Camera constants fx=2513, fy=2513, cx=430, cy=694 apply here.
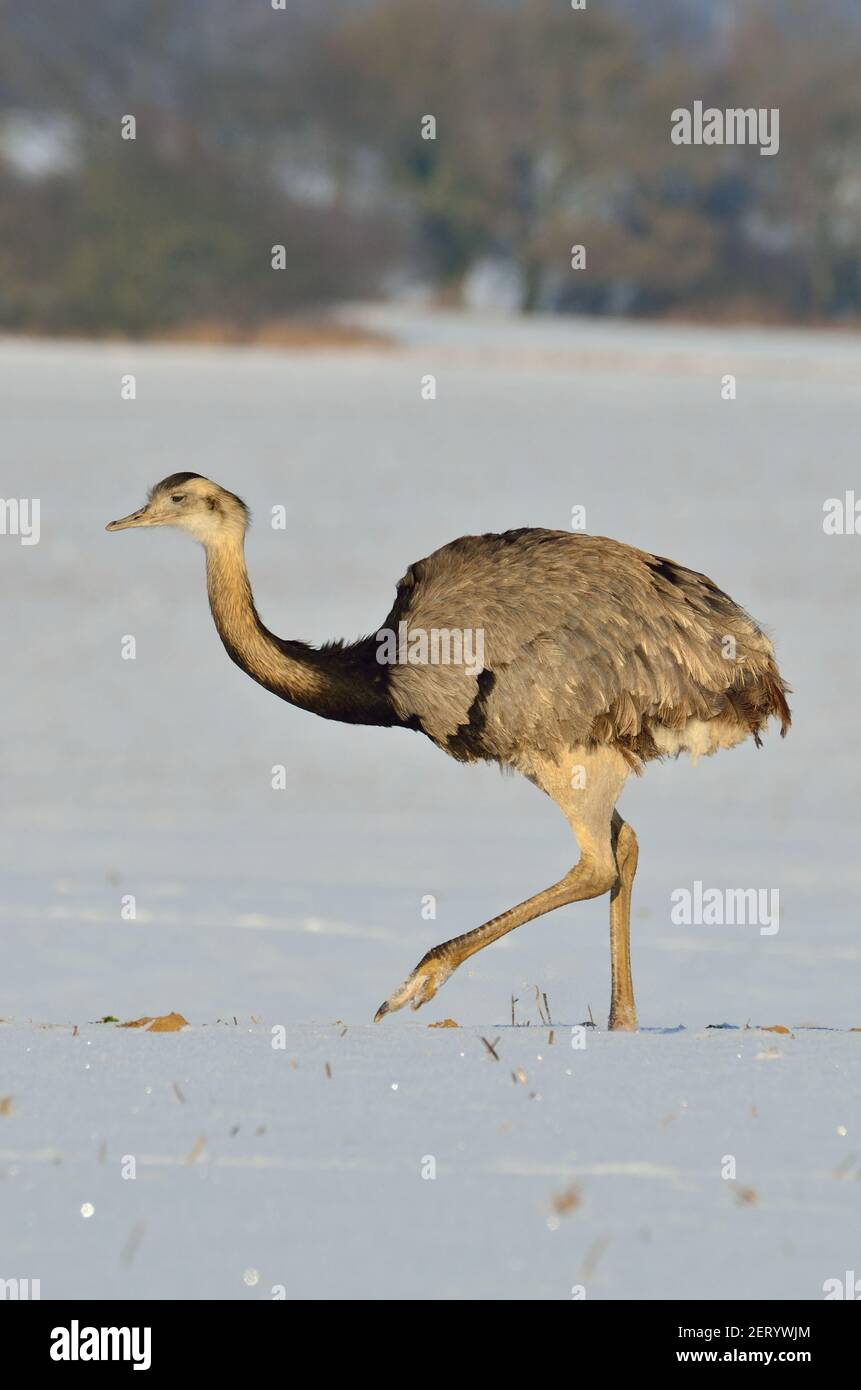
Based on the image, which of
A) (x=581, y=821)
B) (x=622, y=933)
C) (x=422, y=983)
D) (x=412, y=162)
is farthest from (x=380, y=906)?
(x=412, y=162)

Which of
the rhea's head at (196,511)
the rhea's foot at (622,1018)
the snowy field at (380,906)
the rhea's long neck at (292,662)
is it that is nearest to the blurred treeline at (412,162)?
the snowy field at (380,906)

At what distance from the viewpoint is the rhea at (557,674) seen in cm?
698

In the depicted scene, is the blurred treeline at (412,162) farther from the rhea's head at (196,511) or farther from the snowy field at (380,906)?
the rhea's head at (196,511)

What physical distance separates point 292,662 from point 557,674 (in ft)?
2.89

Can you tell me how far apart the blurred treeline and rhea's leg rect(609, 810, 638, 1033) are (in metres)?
33.6

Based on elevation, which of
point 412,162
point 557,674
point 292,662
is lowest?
point 557,674

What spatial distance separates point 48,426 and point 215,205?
19.6 meters

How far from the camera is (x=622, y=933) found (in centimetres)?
734

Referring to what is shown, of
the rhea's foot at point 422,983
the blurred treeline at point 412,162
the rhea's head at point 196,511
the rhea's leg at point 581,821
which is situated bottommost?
the rhea's foot at point 422,983

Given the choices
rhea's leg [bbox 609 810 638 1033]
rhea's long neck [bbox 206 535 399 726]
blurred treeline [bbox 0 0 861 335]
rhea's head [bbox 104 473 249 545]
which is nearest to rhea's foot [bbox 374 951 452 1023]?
rhea's leg [bbox 609 810 638 1033]

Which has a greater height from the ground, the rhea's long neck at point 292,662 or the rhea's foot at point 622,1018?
the rhea's long neck at point 292,662

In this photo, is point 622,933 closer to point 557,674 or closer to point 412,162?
point 557,674

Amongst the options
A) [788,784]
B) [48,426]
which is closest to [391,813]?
[788,784]
